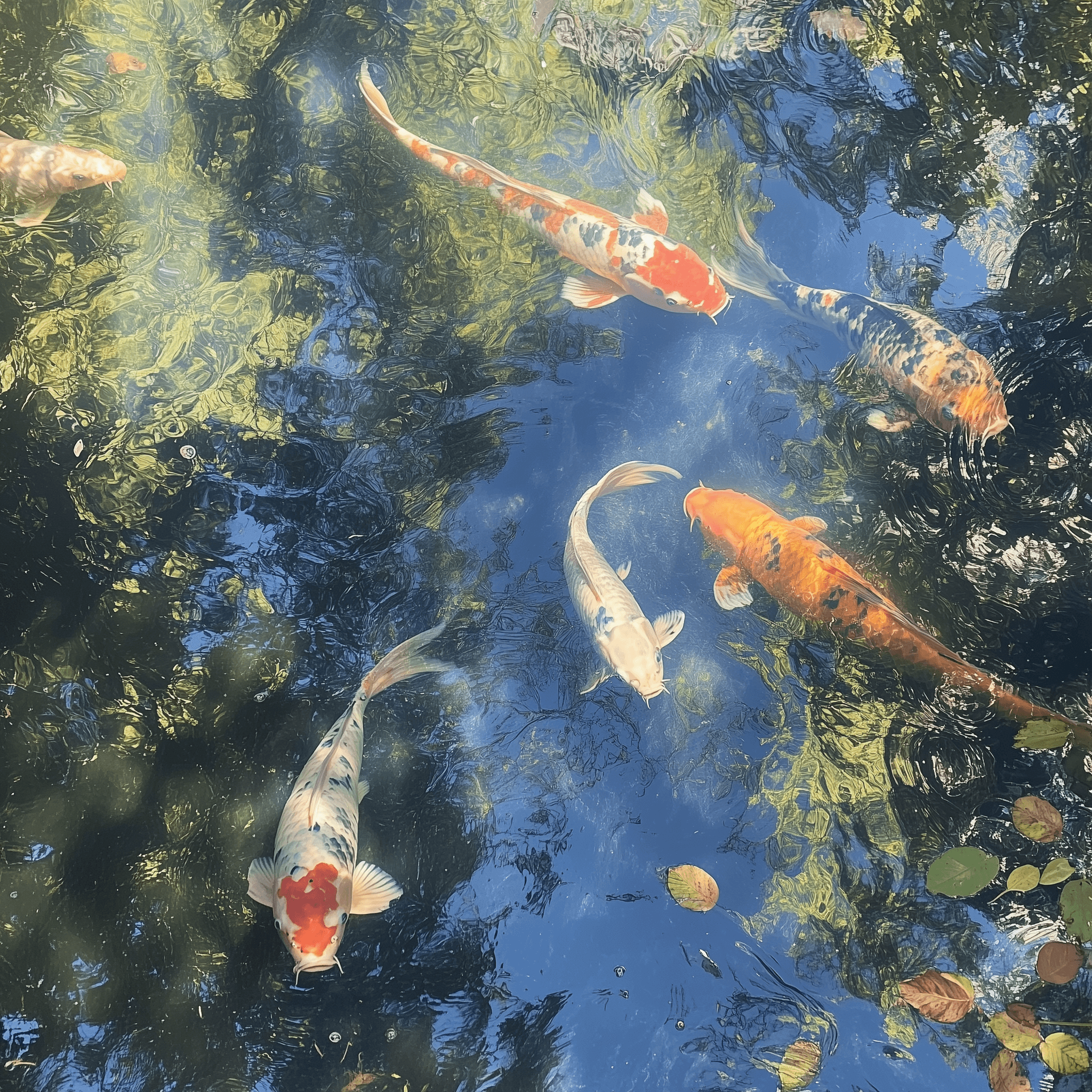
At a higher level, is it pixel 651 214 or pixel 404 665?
pixel 651 214

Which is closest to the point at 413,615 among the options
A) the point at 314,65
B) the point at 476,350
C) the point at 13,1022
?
the point at 476,350

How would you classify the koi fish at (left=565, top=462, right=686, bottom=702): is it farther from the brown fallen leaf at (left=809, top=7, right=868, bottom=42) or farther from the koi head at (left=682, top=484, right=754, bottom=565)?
the brown fallen leaf at (left=809, top=7, right=868, bottom=42)

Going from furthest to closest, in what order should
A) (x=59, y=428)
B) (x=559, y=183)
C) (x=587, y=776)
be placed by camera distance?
(x=559, y=183)
(x=59, y=428)
(x=587, y=776)

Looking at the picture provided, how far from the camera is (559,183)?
4.27 m

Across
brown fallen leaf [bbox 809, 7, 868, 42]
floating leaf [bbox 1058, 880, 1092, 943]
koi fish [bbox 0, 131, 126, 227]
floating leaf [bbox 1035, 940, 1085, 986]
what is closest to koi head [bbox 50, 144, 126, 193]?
koi fish [bbox 0, 131, 126, 227]

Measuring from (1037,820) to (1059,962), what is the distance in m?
0.56

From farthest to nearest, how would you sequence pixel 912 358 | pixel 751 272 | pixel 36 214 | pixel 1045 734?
pixel 36 214
pixel 751 272
pixel 912 358
pixel 1045 734

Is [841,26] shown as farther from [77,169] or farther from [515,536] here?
[77,169]

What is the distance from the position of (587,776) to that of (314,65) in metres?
4.10

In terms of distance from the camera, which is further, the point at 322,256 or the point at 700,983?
the point at 322,256

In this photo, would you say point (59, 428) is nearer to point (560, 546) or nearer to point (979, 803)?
point (560, 546)

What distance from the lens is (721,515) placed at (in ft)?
12.1

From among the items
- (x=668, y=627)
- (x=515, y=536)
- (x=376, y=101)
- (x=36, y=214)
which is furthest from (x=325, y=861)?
(x=376, y=101)

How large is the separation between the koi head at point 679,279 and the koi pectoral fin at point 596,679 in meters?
1.84
